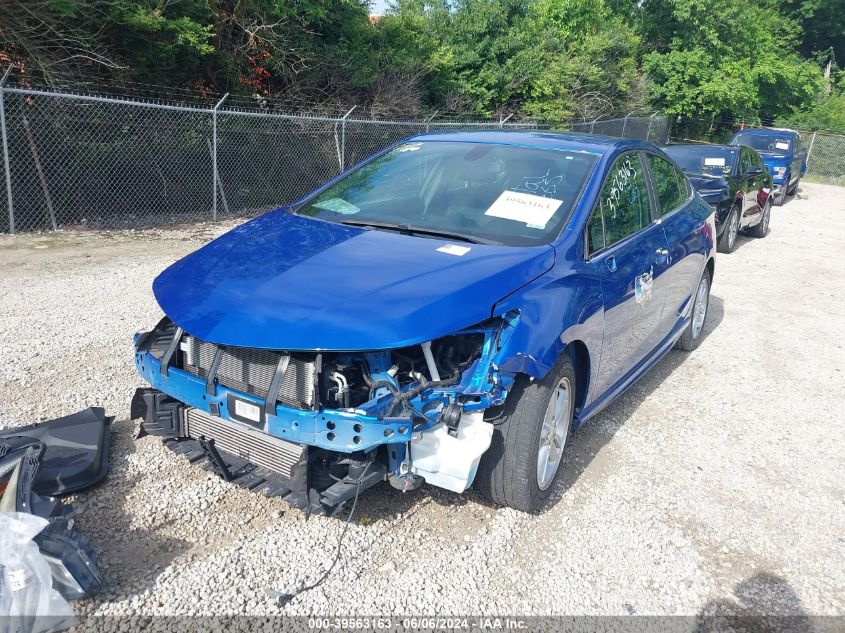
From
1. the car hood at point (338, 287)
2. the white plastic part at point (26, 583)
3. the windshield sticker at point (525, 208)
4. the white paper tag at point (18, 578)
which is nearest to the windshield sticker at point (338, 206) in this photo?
the car hood at point (338, 287)

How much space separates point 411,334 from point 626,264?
1.81 m

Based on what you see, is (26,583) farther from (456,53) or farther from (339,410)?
(456,53)

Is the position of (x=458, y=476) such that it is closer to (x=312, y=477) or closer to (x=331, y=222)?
(x=312, y=477)

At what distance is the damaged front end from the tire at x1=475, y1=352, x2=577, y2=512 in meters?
0.15

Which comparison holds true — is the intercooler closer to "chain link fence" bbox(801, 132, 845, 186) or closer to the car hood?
the car hood

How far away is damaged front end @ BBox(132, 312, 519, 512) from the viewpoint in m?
2.75

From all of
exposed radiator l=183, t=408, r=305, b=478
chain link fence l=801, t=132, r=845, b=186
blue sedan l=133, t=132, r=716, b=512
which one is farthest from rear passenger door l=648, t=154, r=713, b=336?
chain link fence l=801, t=132, r=845, b=186

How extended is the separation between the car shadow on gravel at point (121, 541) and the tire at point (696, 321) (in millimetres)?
4535

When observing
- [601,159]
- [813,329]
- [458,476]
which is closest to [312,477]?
[458,476]

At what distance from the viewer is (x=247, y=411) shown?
287 cm

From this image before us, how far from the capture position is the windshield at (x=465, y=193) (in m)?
3.72

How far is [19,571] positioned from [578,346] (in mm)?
2605

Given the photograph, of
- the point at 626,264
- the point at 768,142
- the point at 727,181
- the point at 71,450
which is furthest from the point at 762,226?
the point at 71,450

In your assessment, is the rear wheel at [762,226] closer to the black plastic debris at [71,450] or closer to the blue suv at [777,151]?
the blue suv at [777,151]
